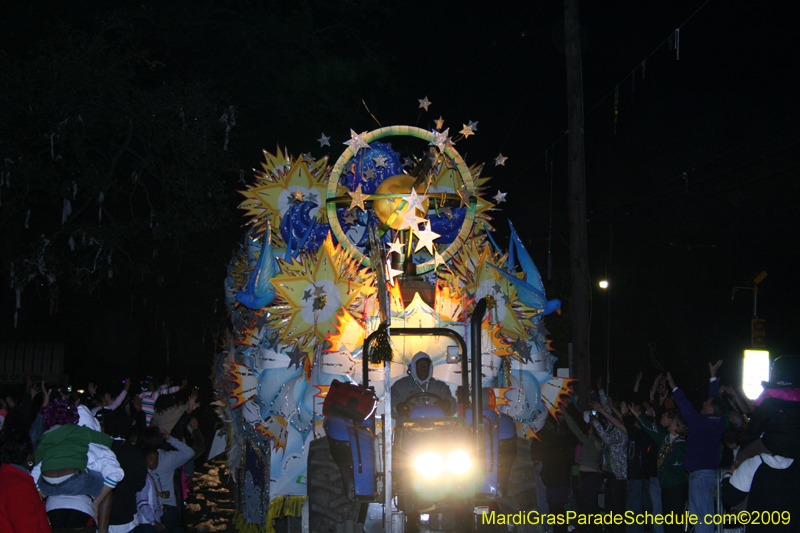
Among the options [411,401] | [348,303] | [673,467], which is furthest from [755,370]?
[411,401]

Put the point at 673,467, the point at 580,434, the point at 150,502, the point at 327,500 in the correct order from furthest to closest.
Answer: the point at 580,434 → the point at 673,467 → the point at 150,502 → the point at 327,500

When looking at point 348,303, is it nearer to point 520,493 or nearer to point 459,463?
point 520,493

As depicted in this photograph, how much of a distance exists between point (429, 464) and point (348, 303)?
2716 millimetres

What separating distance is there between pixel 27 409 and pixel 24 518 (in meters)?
4.95

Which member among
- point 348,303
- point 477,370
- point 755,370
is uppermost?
point 348,303

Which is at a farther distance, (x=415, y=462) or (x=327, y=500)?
(x=327, y=500)

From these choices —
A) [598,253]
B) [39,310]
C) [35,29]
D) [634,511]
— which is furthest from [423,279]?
[598,253]

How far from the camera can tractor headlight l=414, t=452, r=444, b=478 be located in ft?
16.9

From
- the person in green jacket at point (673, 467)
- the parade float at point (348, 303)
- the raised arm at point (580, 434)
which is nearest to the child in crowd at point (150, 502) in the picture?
the parade float at point (348, 303)

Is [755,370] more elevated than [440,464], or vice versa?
[755,370]

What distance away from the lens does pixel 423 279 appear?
8891mm

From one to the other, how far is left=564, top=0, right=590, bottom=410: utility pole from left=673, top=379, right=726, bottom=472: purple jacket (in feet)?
12.7

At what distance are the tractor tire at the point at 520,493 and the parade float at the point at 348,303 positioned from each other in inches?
29.3

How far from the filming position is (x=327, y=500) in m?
6.51
